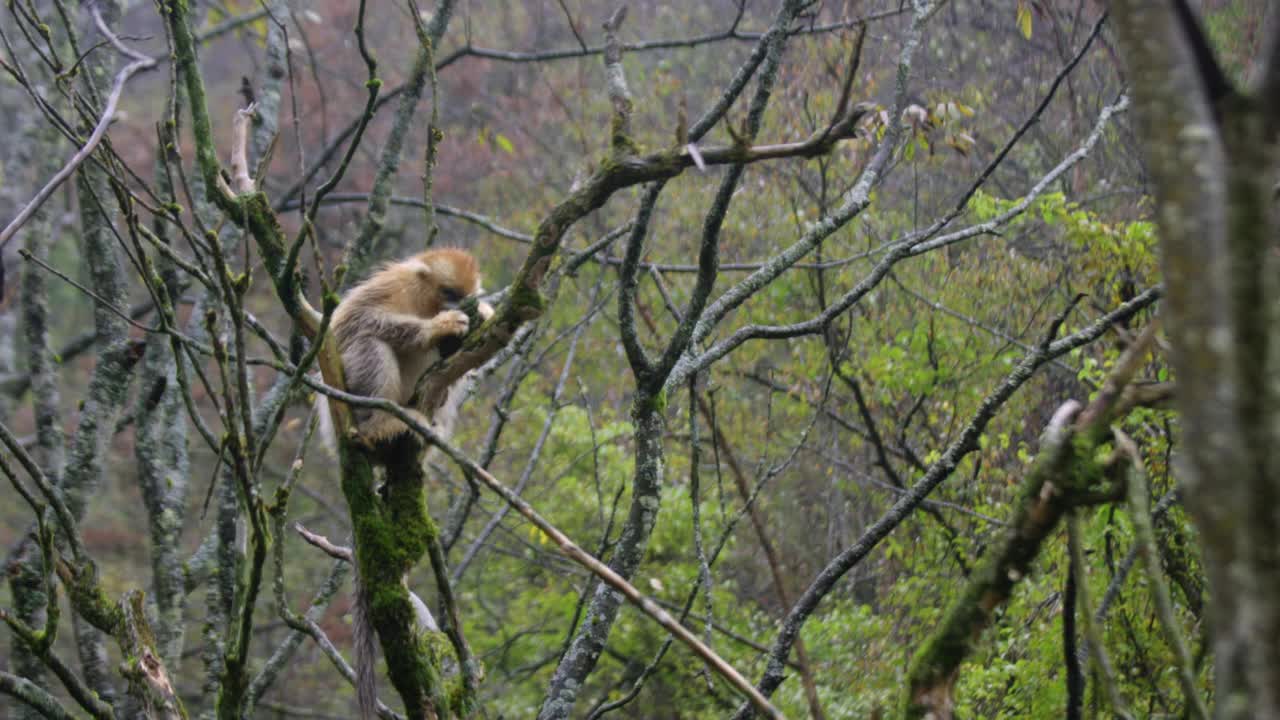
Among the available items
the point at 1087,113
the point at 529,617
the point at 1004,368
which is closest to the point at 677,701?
the point at 529,617

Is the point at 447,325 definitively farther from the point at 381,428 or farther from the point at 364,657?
the point at 364,657

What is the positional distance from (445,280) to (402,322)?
373mm

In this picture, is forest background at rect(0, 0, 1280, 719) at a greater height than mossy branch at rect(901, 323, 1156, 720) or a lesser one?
greater

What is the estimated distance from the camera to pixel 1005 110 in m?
8.94

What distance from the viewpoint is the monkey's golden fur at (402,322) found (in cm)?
360

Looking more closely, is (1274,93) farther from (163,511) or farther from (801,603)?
(163,511)

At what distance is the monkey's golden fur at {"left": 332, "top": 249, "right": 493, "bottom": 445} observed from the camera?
360cm

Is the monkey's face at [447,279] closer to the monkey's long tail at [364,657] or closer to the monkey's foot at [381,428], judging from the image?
the monkey's foot at [381,428]

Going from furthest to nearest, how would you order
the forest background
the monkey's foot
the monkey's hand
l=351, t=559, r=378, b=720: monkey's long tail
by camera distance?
1. the monkey's hand
2. the monkey's foot
3. l=351, t=559, r=378, b=720: monkey's long tail
4. the forest background

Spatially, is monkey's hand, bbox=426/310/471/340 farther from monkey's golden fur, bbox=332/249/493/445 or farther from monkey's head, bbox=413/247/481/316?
monkey's head, bbox=413/247/481/316

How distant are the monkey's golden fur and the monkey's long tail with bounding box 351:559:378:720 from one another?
823 millimetres

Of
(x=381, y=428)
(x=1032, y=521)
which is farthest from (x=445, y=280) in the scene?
(x=1032, y=521)

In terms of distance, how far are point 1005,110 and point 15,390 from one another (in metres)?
7.98

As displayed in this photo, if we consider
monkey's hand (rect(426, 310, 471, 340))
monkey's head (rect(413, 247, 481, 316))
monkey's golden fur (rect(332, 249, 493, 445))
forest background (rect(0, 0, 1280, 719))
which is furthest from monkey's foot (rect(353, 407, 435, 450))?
monkey's head (rect(413, 247, 481, 316))
